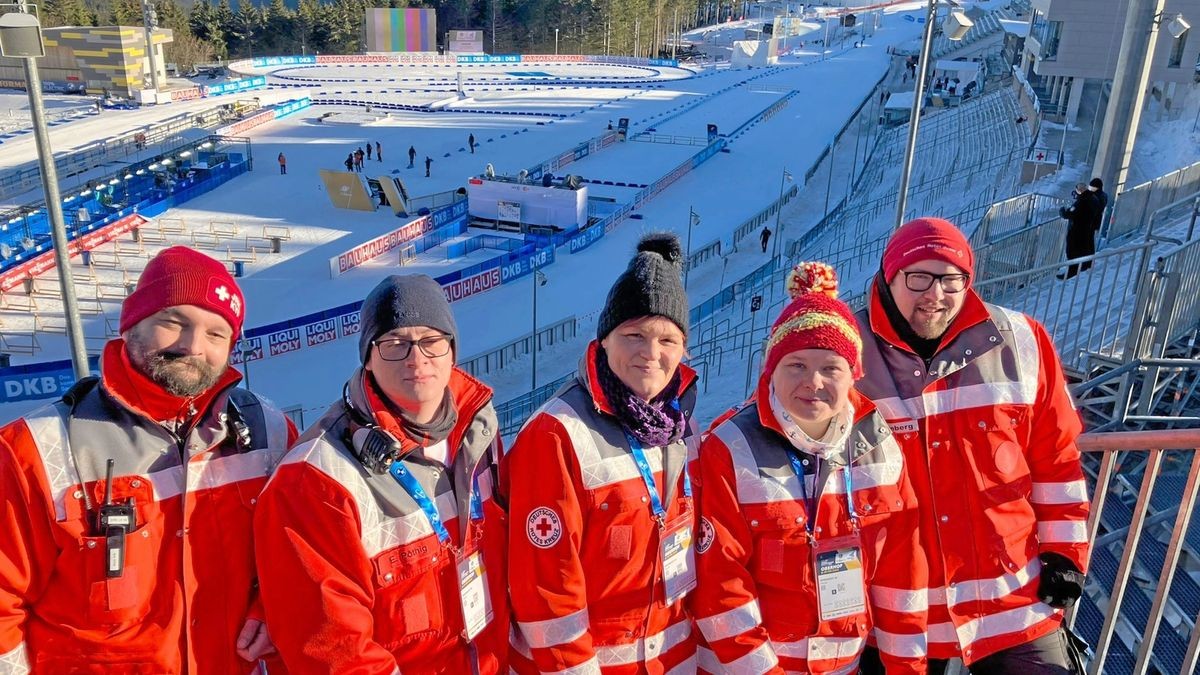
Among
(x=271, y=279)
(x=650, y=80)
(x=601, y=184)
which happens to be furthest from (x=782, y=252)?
(x=650, y=80)

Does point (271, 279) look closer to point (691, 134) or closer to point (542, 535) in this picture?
point (542, 535)

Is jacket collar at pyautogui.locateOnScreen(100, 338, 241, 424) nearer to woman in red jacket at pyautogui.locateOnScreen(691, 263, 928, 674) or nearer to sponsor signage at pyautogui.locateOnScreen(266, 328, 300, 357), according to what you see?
woman in red jacket at pyautogui.locateOnScreen(691, 263, 928, 674)

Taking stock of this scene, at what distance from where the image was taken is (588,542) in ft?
9.25

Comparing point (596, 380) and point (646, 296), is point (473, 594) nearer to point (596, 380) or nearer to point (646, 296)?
point (596, 380)

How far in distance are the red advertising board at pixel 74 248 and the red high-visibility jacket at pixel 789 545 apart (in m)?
18.4

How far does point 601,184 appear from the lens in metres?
31.2

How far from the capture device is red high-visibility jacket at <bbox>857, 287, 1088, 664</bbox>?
10.3ft

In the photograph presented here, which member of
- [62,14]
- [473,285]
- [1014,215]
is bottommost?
[473,285]

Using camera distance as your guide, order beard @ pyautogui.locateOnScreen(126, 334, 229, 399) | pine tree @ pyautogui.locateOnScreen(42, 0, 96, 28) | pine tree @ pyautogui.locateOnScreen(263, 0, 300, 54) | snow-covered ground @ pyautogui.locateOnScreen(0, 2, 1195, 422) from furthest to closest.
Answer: pine tree @ pyautogui.locateOnScreen(263, 0, 300, 54), pine tree @ pyautogui.locateOnScreen(42, 0, 96, 28), snow-covered ground @ pyautogui.locateOnScreen(0, 2, 1195, 422), beard @ pyautogui.locateOnScreen(126, 334, 229, 399)

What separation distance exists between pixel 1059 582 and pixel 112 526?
3112 millimetres

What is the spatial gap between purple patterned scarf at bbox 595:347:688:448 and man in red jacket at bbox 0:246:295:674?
1150 millimetres

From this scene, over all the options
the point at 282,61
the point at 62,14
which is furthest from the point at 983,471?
the point at 62,14

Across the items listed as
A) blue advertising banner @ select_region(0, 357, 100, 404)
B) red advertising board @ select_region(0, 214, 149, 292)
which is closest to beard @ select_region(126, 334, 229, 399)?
blue advertising banner @ select_region(0, 357, 100, 404)

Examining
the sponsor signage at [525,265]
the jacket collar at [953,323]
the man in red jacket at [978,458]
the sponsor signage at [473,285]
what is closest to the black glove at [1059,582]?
the man in red jacket at [978,458]
